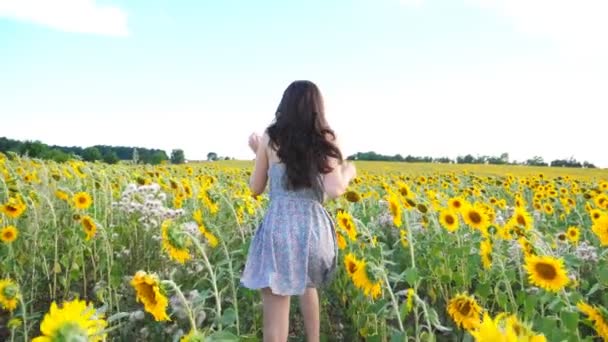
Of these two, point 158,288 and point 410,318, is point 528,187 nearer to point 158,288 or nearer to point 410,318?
point 410,318

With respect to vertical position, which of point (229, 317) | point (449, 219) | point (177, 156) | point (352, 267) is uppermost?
point (177, 156)

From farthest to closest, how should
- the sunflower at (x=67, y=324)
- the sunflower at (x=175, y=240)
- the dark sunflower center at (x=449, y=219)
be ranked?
the dark sunflower center at (x=449, y=219)
the sunflower at (x=175, y=240)
the sunflower at (x=67, y=324)

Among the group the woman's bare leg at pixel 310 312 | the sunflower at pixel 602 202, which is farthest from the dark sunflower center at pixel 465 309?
the sunflower at pixel 602 202

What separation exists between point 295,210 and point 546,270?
125 centimetres

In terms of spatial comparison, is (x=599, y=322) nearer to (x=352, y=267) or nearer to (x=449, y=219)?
(x=352, y=267)

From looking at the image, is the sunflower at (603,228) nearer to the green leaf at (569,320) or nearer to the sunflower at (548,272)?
the sunflower at (548,272)

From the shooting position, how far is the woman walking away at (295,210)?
10.9ft

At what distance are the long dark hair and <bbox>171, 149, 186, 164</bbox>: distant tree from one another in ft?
48.3

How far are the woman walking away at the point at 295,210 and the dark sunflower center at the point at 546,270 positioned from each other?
1045mm

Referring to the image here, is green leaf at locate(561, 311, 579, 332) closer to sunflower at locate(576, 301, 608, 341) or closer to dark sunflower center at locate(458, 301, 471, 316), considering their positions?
sunflower at locate(576, 301, 608, 341)

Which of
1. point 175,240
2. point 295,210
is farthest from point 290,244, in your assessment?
point 175,240

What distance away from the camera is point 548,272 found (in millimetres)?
2852

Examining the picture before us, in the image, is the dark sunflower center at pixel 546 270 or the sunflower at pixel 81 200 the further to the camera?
the sunflower at pixel 81 200

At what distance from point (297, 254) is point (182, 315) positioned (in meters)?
0.64
